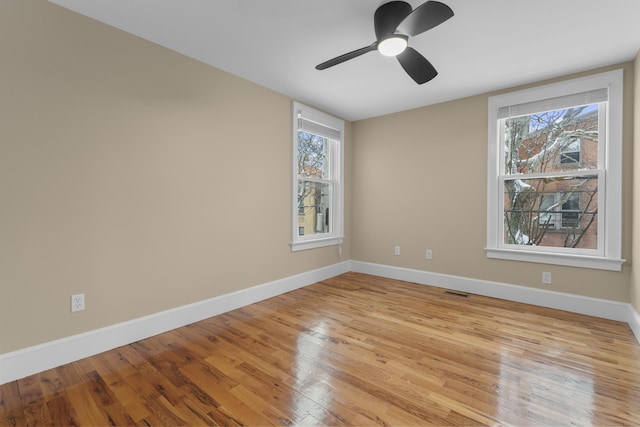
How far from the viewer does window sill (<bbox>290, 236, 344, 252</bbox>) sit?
150 inches

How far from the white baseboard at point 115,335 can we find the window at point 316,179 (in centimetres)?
95

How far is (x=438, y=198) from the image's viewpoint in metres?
3.91

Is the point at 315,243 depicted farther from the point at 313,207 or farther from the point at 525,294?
the point at 525,294

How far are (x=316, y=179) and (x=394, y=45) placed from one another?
7.59 ft

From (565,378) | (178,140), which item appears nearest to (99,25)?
(178,140)

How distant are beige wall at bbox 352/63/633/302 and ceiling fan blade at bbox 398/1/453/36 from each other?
6.92ft

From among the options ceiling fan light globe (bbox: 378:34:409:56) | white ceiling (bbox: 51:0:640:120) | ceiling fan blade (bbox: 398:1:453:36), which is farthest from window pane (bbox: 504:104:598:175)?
ceiling fan blade (bbox: 398:1:453:36)

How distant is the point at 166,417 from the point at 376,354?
1376mm

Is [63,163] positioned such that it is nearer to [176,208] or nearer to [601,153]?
[176,208]

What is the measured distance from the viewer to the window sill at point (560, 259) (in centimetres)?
283

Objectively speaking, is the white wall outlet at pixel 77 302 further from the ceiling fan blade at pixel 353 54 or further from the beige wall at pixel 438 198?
the beige wall at pixel 438 198

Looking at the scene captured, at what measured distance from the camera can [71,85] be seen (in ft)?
6.68

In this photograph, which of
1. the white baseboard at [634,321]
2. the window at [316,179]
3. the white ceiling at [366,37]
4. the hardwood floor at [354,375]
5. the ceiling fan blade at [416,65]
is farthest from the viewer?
the window at [316,179]

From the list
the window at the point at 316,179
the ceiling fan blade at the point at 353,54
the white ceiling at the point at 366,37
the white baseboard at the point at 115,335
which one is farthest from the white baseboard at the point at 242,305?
the ceiling fan blade at the point at 353,54
